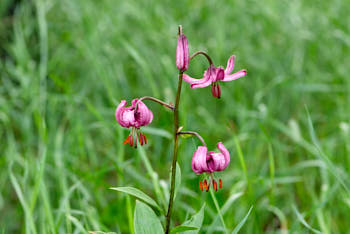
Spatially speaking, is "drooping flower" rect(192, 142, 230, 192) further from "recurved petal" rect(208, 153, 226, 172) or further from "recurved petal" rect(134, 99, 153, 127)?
"recurved petal" rect(134, 99, 153, 127)

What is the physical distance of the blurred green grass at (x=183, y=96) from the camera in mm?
2459

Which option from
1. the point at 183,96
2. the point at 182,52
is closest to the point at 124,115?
the point at 182,52

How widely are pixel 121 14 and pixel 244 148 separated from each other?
1646 millimetres

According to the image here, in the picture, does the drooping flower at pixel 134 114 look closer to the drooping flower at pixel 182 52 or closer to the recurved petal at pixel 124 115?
the recurved petal at pixel 124 115

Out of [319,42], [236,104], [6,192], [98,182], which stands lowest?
[6,192]

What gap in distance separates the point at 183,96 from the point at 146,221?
1201mm

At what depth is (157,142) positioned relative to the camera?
9.48 feet

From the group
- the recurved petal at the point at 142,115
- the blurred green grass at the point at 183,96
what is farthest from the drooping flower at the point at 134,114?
the blurred green grass at the point at 183,96

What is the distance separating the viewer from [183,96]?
2.46 meters

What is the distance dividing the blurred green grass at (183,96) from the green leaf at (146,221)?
79 cm

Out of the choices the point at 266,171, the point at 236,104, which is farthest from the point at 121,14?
the point at 266,171

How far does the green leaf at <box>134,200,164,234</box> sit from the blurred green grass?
79cm

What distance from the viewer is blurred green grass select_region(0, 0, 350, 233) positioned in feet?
8.07

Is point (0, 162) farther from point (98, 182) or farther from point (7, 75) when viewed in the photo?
point (7, 75)
